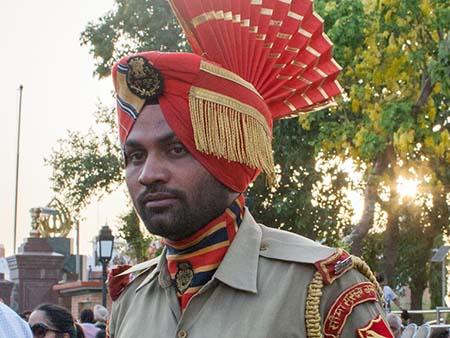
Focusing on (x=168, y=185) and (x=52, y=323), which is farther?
(x=52, y=323)

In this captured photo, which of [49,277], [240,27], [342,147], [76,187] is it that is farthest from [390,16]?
[76,187]

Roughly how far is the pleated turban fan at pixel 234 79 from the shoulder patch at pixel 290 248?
16cm

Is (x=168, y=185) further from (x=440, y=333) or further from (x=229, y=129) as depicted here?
(x=440, y=333)

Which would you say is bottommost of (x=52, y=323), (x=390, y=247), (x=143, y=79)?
(x=52, y=323)

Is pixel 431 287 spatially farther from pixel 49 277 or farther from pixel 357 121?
pixel 357 121

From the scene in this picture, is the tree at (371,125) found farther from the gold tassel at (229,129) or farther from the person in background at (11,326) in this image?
the gold tassel at (229,129)

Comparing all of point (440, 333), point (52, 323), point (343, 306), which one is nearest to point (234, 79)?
point (343, 306)

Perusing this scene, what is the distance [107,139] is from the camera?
38188 millimetres

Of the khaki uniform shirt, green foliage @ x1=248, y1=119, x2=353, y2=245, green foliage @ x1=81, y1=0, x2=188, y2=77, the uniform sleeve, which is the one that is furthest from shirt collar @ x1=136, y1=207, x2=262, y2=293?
green foliage @ x1=81, y1=0, x2=188, y2=77

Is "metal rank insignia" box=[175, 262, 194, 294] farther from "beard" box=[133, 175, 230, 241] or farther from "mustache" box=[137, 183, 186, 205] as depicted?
"mustache" box=[137, 183, 186, 205]

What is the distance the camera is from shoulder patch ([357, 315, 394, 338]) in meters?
3.20

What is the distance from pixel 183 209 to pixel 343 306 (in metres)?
0.50

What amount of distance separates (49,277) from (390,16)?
49.5 feet

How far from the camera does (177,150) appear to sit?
3375mm
